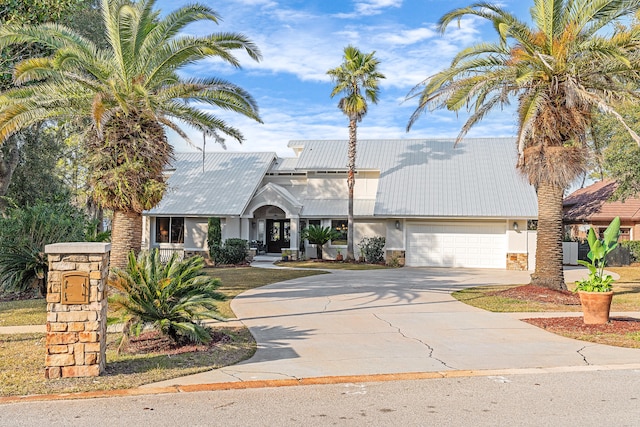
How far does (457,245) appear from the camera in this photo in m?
26.9

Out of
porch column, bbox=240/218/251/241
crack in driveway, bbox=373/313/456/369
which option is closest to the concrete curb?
crack in driveway, bbox=373/313/456/369

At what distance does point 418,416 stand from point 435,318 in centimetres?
615

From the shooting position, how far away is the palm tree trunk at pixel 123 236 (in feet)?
39.9

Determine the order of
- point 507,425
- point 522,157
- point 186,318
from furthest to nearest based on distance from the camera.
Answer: point 522,157 → point 186,318 → point 507,425

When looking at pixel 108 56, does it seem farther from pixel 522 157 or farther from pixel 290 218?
pixel 290 218

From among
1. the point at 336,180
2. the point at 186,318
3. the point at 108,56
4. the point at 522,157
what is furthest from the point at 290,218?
the point at 186,318

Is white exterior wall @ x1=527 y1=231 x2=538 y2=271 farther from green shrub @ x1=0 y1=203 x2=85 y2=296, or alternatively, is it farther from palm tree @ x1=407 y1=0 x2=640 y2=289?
green shrub @ x1=0 y1=203 x2=85 y2=296

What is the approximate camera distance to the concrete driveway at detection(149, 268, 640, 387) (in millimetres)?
7410

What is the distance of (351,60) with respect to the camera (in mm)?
27109

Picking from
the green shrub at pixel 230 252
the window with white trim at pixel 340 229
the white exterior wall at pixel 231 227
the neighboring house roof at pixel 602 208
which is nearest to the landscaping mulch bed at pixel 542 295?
the green shrub at pixel 230 252

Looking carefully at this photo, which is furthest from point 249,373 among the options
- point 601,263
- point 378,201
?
point 378,201

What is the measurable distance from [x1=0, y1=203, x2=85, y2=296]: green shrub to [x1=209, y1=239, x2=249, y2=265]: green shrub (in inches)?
419

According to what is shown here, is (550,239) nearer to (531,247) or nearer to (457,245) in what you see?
(531,247)

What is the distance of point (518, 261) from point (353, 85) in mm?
11944
